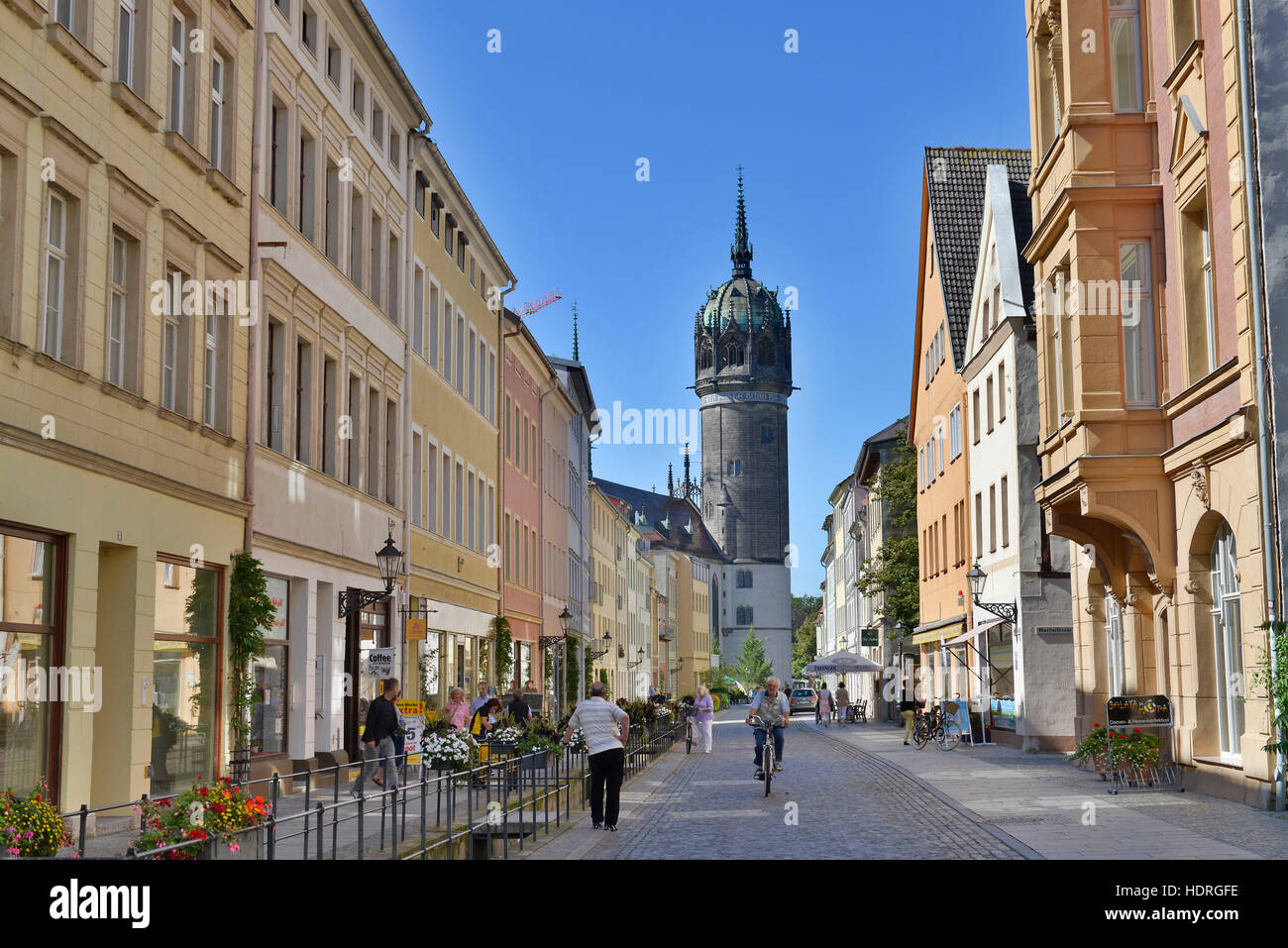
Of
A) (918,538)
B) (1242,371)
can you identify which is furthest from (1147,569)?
(918,538)

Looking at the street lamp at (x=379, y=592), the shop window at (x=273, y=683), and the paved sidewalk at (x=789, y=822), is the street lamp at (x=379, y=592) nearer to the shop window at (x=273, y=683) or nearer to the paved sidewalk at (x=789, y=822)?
the shop window at (x=273, y=683)

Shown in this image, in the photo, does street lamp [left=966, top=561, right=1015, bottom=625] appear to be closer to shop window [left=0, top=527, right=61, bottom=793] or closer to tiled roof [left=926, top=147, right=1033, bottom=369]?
tiled roof [left=926, top=147, right=1033, bottom=369]

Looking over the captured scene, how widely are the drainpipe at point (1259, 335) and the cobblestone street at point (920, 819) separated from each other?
85.4 inches

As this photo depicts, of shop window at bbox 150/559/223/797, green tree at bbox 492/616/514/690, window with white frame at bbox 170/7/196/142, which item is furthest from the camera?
green tree at bbox 492/616/514/690

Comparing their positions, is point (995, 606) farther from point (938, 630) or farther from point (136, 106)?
point (136, 106)

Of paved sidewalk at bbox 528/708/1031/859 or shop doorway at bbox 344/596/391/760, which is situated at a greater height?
shop doorway at bbox 344/596/391/760

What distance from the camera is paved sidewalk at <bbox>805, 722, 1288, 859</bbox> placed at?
13633 mm

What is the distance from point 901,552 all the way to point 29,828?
48963 millimetres

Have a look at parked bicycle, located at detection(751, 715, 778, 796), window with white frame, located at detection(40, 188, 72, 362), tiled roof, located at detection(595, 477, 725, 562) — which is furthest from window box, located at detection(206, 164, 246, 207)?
tiled roof, located at detection(595, 477, 725, 562)

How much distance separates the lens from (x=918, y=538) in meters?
54.6

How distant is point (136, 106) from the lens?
16.8 metres

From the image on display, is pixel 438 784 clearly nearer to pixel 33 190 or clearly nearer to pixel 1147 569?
pixel 33 190

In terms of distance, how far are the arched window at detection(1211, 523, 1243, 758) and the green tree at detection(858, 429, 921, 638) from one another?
34.0 meters

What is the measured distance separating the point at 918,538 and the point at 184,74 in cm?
3941
